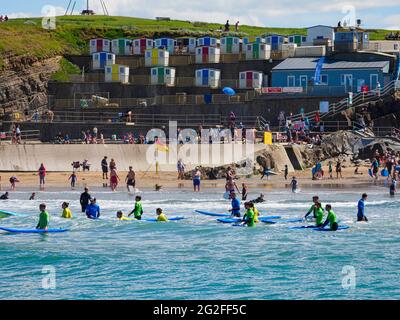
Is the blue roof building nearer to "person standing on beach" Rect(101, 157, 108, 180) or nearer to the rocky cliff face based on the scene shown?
the rocky cliff face

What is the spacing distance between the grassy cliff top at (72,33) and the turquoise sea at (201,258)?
134 ft

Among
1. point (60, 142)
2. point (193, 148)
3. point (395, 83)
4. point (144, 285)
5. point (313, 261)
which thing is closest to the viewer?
point (144, 285)

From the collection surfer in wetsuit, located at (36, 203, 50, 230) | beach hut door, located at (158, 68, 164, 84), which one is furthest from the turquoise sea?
beach hut door, located at (158, 68, 164, 84)

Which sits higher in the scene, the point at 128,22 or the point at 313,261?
the point at 128,22

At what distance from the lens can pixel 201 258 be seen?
23.6 m

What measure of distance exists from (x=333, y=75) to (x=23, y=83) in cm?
2537

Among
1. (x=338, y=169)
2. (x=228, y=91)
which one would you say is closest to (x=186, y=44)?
(x=228, y=91)

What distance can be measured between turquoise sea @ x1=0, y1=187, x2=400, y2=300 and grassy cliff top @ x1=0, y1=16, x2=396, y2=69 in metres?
40.9

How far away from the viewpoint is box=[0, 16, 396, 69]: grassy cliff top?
2871 inches

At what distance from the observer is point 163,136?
5416 centimetres

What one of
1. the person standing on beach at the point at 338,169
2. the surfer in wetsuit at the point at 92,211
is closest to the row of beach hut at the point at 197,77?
the person standing on beach at the point at 338,169

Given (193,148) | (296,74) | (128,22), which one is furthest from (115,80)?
(128,22)

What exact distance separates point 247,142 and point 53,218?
19.7m
